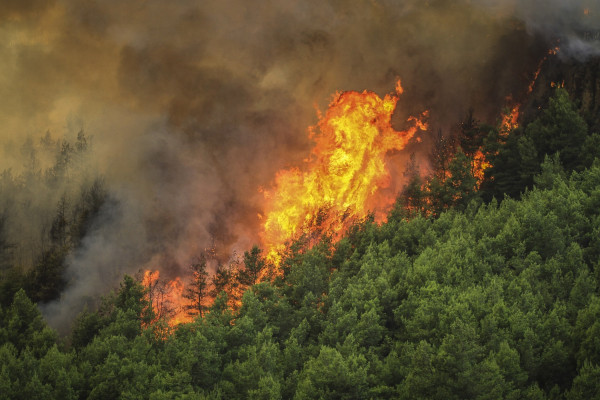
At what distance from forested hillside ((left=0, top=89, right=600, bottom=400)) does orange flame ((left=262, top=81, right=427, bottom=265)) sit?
8164 millimetres

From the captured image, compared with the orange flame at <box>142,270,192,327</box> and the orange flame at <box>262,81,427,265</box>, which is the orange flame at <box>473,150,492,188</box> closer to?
the orange flame at <box>262,81,427,265</box>

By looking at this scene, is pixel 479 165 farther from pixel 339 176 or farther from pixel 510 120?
pixel 339 176

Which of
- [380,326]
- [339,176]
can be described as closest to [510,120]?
[339,176]

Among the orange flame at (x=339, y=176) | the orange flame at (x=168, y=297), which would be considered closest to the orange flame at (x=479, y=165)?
the orange flame at (x=339, y=176)

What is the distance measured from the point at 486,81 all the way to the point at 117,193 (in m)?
36.1

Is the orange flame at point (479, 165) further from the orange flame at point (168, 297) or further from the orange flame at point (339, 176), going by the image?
the orange flame at point (168, 297)

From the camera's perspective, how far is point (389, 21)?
66.3 meters

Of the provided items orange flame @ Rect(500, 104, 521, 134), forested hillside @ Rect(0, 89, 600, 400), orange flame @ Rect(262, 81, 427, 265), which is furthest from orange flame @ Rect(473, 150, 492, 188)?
forested hillside @ Rect(0, 89, 600, 400)

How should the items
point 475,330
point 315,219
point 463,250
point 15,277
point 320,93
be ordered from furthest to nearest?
point 320,93 → point 315,219 → point 15,277 → point 463,250 → point 475,330

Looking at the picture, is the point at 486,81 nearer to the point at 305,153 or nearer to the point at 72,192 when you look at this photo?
the point at 305,153

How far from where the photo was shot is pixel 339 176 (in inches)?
2404

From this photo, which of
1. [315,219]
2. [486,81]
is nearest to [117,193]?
[315,219]

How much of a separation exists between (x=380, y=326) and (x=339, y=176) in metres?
25.9

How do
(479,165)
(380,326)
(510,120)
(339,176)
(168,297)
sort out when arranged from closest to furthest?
(380,326)
(168,297)
(339,176)
(510,120)
(479,165)
